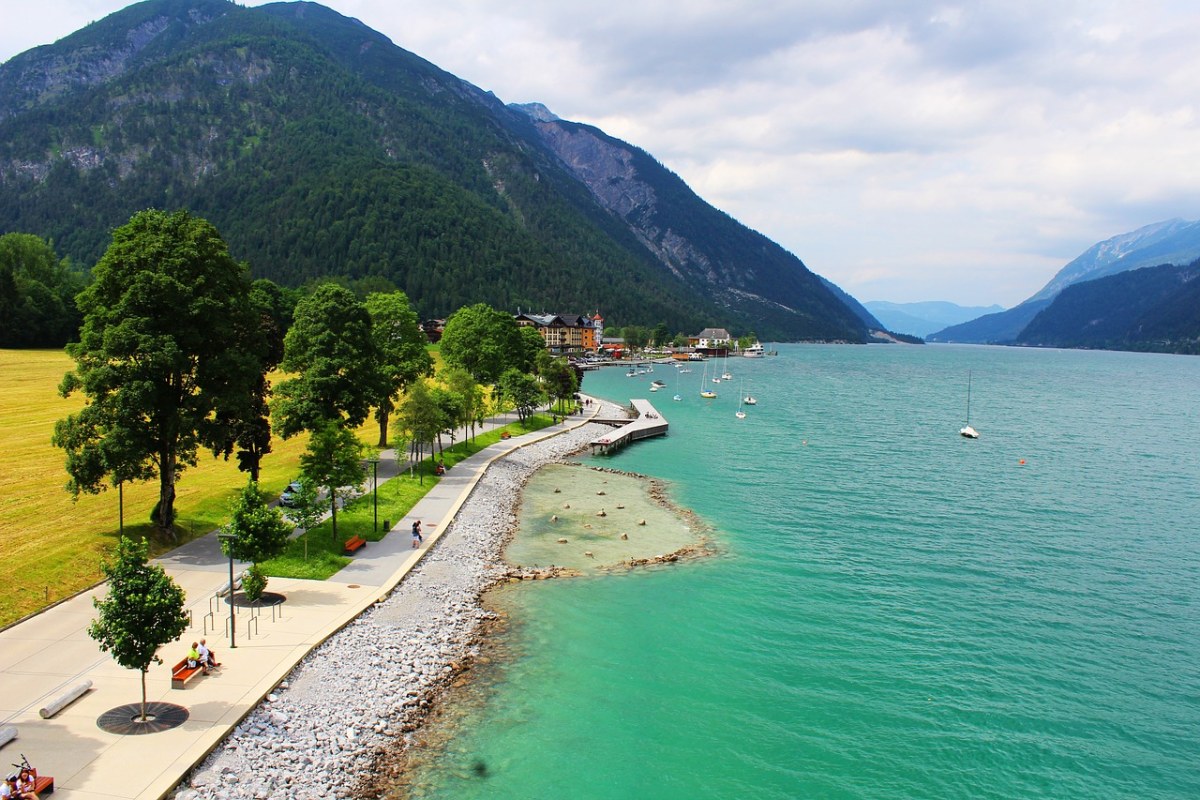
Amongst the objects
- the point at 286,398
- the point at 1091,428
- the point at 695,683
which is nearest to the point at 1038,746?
the point at 695,683

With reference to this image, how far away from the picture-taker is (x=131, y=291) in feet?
113

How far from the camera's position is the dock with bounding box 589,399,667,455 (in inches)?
3142

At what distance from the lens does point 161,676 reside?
23.3 m

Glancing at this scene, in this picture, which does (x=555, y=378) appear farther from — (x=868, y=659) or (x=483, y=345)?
(x=868, y=659)

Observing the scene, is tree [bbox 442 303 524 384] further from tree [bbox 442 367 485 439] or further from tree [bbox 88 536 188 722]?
tree [bbox 88 536 188 722]

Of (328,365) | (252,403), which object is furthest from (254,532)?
(328,365)

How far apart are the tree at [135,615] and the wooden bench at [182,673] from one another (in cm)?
199

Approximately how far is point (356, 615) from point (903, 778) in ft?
69.4

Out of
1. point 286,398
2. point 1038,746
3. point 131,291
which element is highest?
point 131,291

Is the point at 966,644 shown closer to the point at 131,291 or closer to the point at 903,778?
the point at 903,778

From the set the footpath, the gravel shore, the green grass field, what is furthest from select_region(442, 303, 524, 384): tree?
the footpath

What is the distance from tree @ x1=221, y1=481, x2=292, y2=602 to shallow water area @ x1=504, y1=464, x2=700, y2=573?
13639 millimetres

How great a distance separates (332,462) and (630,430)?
53095 millimetres

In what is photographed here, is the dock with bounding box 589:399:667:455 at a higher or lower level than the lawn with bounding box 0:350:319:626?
lower
